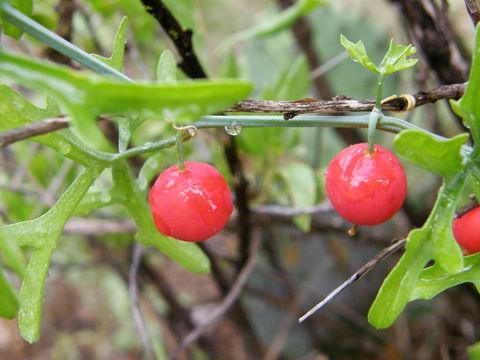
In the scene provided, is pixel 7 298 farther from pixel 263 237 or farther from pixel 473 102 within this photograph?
pixel 263 237

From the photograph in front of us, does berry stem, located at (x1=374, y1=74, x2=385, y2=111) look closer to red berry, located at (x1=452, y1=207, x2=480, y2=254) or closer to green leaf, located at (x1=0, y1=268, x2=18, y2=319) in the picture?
red berry, located at (x1=452, y1=207, x2=480, y2=254)

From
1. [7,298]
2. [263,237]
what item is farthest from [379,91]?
[263,237]

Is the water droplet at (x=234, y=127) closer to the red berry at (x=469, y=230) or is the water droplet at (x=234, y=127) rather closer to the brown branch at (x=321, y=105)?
the brown branch at (x=321, y=105)

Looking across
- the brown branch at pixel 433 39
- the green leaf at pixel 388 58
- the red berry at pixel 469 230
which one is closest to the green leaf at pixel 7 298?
the green leaf at pixel 388 58

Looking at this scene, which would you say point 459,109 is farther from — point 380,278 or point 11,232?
point 380,278

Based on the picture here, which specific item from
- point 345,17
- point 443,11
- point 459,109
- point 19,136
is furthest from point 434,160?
point 345,17
